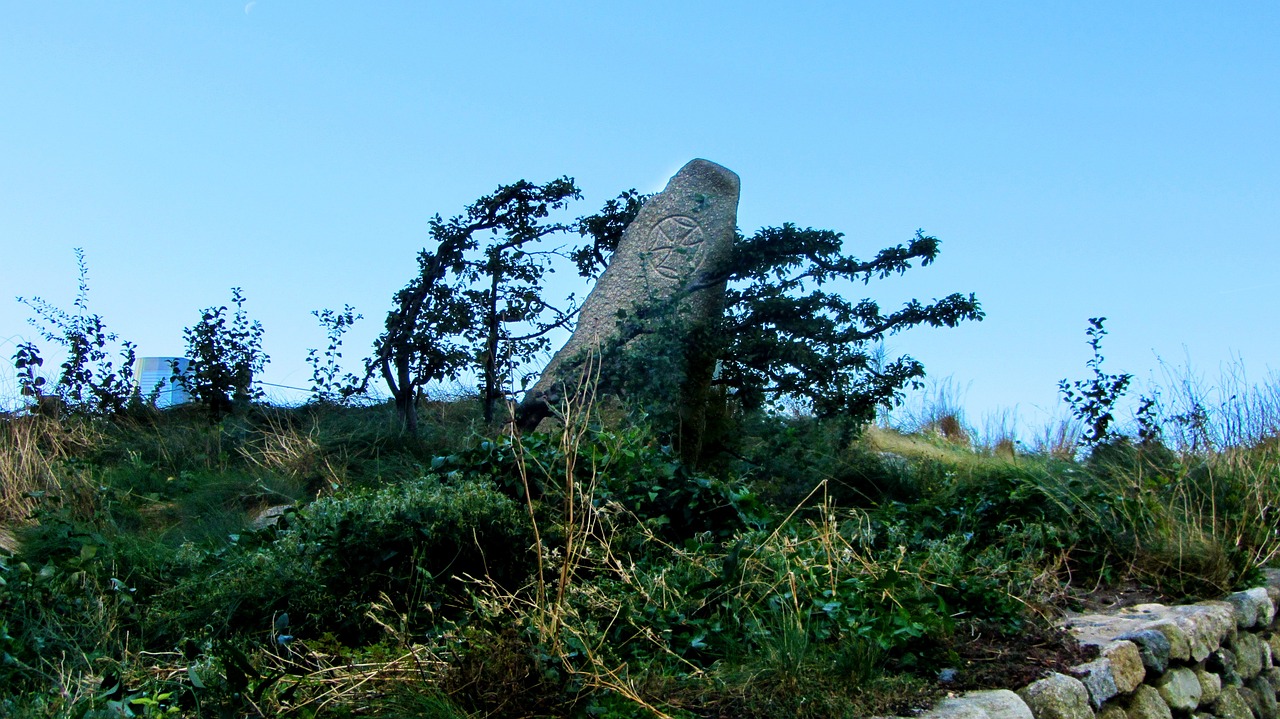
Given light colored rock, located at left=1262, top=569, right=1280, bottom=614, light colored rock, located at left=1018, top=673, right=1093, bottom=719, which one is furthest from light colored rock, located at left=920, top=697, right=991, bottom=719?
light colored rock, located at left=1262, top=569, right=1280, bottom=614

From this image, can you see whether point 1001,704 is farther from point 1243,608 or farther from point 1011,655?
point 1243,608

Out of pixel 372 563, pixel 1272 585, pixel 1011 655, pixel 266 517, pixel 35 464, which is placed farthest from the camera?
pixel 35 464

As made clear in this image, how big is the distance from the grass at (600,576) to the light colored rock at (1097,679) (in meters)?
0.23

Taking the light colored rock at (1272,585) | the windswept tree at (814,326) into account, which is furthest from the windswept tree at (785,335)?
the light colored rock at (1272,585)

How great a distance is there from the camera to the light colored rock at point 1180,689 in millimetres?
4449

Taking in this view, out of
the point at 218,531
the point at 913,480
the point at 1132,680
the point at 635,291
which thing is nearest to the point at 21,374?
the point at 218,531

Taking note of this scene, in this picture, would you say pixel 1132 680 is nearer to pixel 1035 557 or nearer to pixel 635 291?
pixel 1035 557

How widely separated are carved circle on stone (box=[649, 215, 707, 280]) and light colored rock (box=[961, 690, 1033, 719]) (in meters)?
6.12

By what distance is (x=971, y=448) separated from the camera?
1189 cm

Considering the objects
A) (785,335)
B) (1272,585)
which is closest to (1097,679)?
(1272,585)

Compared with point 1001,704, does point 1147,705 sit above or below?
below

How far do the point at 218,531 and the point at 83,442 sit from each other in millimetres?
3853

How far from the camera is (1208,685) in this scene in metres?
4.80

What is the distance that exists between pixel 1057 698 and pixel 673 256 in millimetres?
6310
